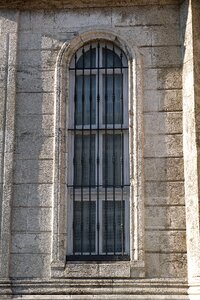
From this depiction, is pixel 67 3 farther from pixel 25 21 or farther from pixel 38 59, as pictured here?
pixel 38 59

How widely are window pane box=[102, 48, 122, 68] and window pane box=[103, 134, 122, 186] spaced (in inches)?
52.6

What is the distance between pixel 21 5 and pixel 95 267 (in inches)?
198

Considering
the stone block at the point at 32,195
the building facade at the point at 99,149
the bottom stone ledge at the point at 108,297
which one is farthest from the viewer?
the stone block at the point at 32,195

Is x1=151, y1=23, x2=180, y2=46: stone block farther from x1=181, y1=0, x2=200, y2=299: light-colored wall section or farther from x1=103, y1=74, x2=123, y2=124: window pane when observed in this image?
x1=103, y1=74, x2=123, y2=124: window pane

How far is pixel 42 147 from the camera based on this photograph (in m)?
10.6

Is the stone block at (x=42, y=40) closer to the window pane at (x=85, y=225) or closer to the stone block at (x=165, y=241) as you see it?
the window pane at (x=85, y=225)

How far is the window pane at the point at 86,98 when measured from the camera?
10.9m

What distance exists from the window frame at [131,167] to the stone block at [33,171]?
0.14 metres

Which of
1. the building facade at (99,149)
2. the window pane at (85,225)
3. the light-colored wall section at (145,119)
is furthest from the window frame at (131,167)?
the window pane at (85,225)

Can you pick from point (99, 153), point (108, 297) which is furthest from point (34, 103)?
point (108, 297)

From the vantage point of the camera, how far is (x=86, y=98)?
36.2ft

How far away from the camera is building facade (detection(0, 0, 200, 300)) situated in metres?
9.99

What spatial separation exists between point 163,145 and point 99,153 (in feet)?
3.78

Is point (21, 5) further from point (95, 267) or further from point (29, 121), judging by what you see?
point (95, 267)
